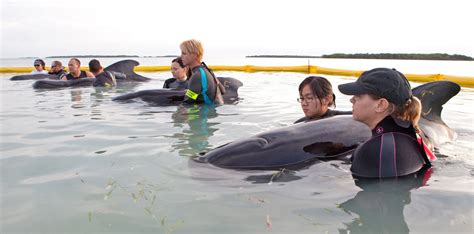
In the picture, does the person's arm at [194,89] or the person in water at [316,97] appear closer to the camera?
the person in water at [316,97]

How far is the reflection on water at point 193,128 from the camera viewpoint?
551cm

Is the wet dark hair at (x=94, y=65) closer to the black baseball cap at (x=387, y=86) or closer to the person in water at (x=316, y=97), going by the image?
the person in water at (x=316, y=97)

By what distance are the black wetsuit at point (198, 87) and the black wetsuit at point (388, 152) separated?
5.38 m

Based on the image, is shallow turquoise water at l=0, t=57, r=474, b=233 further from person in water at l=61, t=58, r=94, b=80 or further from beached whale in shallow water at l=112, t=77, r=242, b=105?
person in water at l=61, t=58, r=94, b=80

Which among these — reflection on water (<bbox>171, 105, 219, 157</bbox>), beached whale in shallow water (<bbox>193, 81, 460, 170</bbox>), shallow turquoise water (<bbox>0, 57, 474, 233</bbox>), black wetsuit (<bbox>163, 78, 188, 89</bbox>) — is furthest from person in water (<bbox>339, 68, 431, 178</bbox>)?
black wetsuit (<bbox>163, 78, 188, 89</bbox>)

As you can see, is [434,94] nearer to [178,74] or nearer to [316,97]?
[316,97]

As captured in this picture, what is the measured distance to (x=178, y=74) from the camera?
10.6m

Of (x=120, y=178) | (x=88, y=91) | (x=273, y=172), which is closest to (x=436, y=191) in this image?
(x=273, y=172)

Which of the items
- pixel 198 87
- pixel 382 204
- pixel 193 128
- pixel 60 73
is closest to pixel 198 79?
pixel 198 87

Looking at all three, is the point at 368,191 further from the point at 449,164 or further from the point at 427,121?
the point at 427,121

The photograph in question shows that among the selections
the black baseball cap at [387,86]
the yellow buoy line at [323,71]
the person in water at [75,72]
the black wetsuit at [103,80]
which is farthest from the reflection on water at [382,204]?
the person in water at [75,72]

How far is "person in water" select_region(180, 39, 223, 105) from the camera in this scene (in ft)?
28.2

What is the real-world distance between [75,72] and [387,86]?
12.6 m

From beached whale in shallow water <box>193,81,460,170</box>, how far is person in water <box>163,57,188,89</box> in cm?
608
